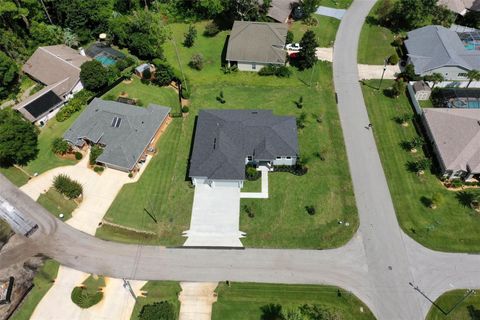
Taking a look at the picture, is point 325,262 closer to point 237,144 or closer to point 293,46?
point 237,144

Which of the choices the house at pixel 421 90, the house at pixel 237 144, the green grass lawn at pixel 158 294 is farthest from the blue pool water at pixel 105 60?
the house at pixel 421 90

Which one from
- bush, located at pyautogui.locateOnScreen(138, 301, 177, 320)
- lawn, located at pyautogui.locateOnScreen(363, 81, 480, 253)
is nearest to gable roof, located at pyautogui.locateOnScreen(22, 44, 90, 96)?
bush, located at pyautogui.locateOnScreen(138, 301, 177, 320)

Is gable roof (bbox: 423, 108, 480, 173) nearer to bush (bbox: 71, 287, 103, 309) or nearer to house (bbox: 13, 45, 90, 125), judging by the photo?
bush (bbox: 71, 287, 103, 309)

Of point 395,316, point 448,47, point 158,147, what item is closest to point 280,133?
point 158,147

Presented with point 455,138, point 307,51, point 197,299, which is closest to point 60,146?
point 197,299

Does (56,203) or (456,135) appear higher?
(456,135)
